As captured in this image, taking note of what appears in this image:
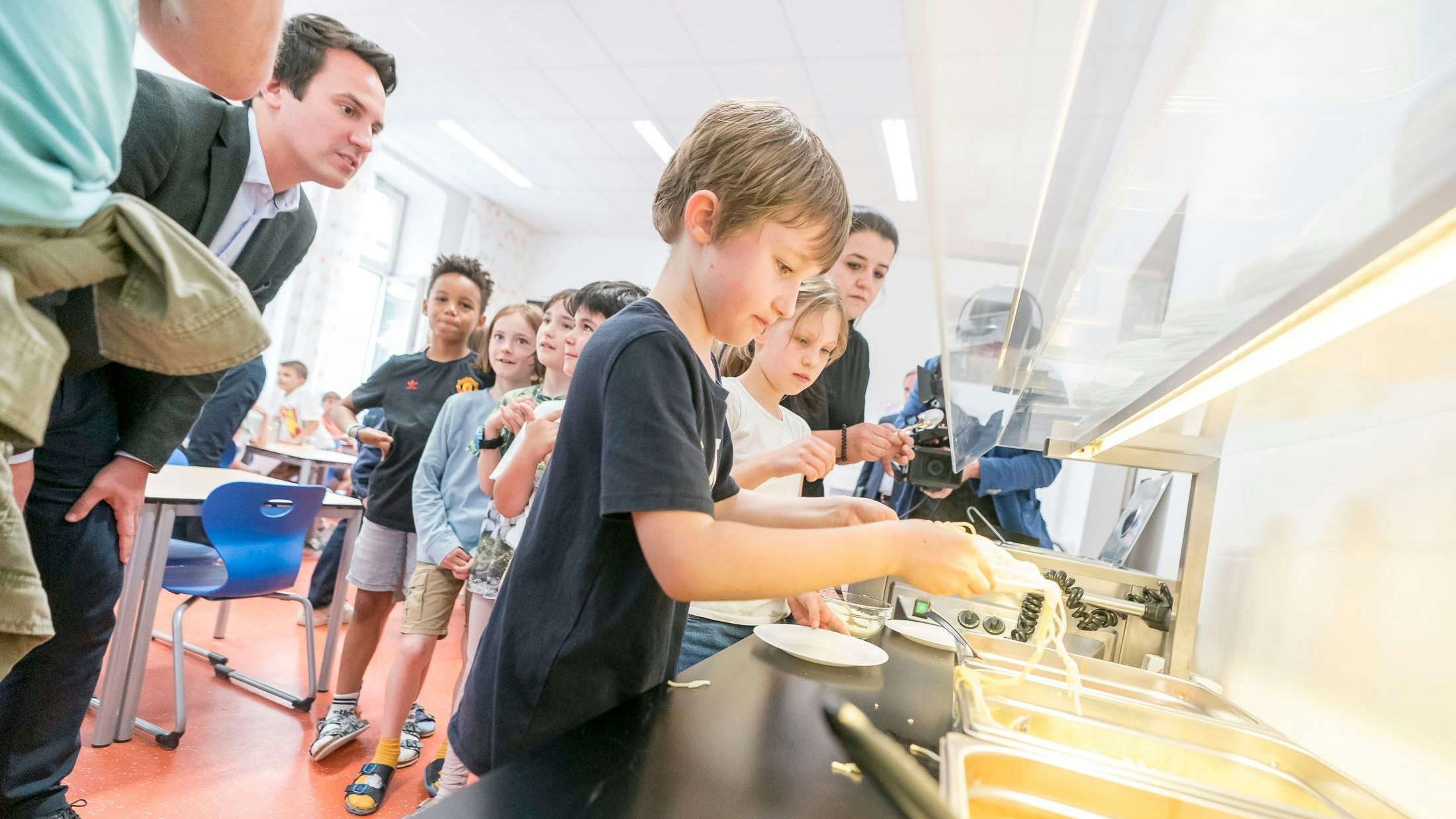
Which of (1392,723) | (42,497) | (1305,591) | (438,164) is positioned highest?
(438,164)

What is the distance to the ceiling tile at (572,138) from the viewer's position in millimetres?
5758

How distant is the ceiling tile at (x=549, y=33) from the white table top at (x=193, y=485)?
290 cm

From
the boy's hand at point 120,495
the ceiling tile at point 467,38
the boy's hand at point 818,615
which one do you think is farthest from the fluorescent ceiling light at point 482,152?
the boy's hand at point 818,615

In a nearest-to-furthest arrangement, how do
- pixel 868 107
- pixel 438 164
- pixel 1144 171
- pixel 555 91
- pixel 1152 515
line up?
pixel 1144 171
pixel 1152 515
pixel 868 107
pixel 555 91
pixel 438 164

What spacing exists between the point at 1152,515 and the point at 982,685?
1.33 metres

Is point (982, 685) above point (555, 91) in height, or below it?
below

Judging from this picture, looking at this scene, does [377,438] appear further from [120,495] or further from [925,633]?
[925,633]

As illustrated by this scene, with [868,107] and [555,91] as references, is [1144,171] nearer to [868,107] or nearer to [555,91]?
[868,107]

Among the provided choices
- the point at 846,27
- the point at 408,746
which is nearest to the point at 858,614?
the point at 408,746

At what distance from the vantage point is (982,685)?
3.62 ft

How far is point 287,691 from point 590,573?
2598mm

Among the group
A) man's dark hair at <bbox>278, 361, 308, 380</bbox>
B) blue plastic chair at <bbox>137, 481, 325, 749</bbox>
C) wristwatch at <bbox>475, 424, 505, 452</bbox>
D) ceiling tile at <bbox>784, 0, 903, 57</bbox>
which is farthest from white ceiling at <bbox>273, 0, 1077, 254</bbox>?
blue plastic chair at <bbox>137, 481, 325, 749</bbox>

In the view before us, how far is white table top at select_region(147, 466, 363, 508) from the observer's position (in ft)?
7.63

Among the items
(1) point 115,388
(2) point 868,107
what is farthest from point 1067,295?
(2) point 868,107
